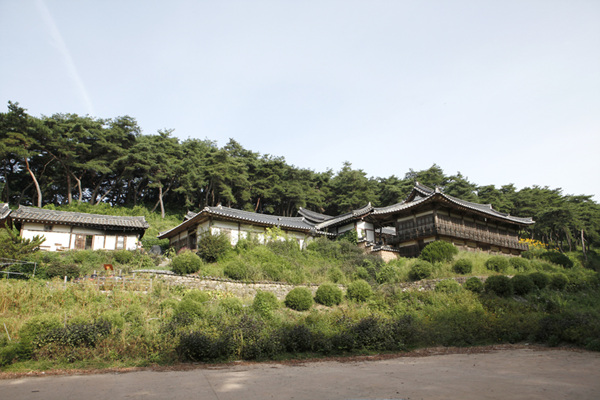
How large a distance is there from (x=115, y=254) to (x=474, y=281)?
20.7 meters

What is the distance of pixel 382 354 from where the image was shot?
37.8ft

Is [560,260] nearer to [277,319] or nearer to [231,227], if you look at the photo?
[277,319]

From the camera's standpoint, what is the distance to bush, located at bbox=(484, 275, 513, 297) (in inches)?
674

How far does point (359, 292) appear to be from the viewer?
17703 mm

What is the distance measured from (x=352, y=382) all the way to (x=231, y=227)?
19.8 metres

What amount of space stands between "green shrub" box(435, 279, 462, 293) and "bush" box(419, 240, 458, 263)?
3.95 metres

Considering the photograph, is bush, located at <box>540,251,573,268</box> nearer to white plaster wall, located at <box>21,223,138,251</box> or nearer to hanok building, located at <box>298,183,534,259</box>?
hanok building, located at <box>298,183,534,259</box>

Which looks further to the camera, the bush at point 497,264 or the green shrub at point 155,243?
the green shrub at point 155,243

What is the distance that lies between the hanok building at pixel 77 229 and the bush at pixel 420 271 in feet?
68.3

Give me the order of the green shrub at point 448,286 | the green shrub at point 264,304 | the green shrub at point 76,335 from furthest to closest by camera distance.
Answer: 1. the green shrub at point 448,286
2. the green shrub at point 264,304
3. the green shrub at point 76,335

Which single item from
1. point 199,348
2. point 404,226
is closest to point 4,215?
point 199,348

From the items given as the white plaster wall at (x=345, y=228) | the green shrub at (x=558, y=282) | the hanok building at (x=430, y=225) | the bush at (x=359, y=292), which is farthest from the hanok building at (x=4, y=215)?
the green shrub at (x=558, y=282)

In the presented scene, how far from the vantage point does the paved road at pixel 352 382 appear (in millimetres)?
6332

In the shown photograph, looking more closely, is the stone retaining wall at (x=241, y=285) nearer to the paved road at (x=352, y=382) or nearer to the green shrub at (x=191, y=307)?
the green shrub at (x=191, y=307)
